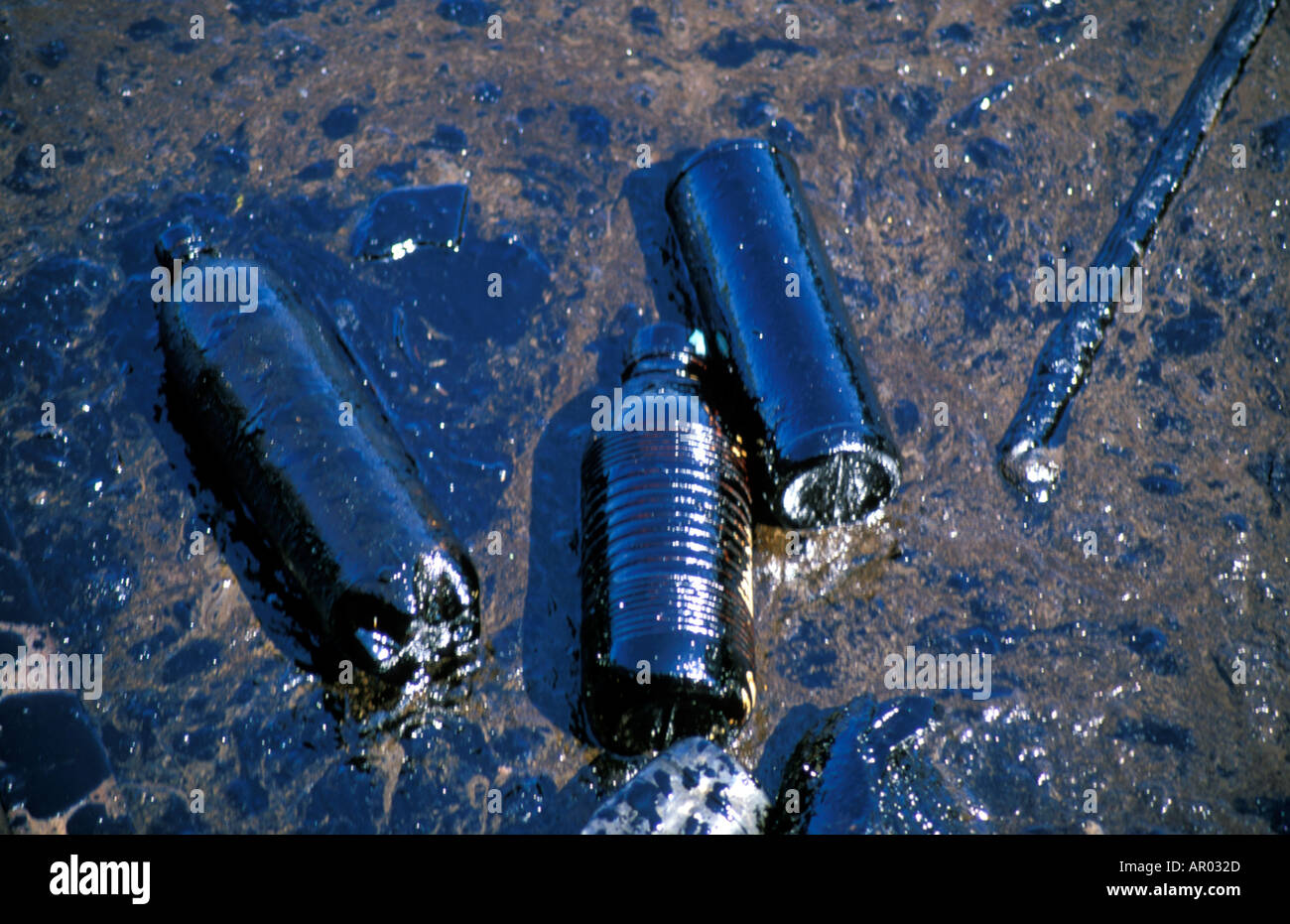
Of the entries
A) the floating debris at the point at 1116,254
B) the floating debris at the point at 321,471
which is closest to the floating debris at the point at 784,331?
the floating debris at the point at 1116,254

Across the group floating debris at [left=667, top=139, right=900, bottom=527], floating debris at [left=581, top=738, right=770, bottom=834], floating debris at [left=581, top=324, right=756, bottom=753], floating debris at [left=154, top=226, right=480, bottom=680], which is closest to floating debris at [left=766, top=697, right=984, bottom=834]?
floating debris at [left=581, top=738, right=770, bottom=834]

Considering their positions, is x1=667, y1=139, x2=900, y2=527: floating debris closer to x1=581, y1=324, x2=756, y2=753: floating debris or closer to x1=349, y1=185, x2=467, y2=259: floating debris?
x1=581, y1=324, x2=756, y2=753: floating debris

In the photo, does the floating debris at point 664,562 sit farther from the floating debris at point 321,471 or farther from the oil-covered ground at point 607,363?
the floating debris at point 321,471

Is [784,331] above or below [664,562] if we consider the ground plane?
above

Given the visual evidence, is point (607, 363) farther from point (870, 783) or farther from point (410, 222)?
point (870, 783)

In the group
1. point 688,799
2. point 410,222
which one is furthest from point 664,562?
point 410,222

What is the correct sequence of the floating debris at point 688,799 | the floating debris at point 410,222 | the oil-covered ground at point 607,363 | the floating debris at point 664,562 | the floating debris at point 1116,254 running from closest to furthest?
the floating debris at point 688,799 → the floating debris at point 664,562 → the oil-covered ground at point 607,363 → the floating debris at point 1116,254 → the floating debris at point 410,222

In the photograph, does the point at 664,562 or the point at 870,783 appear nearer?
the point at 870,783
